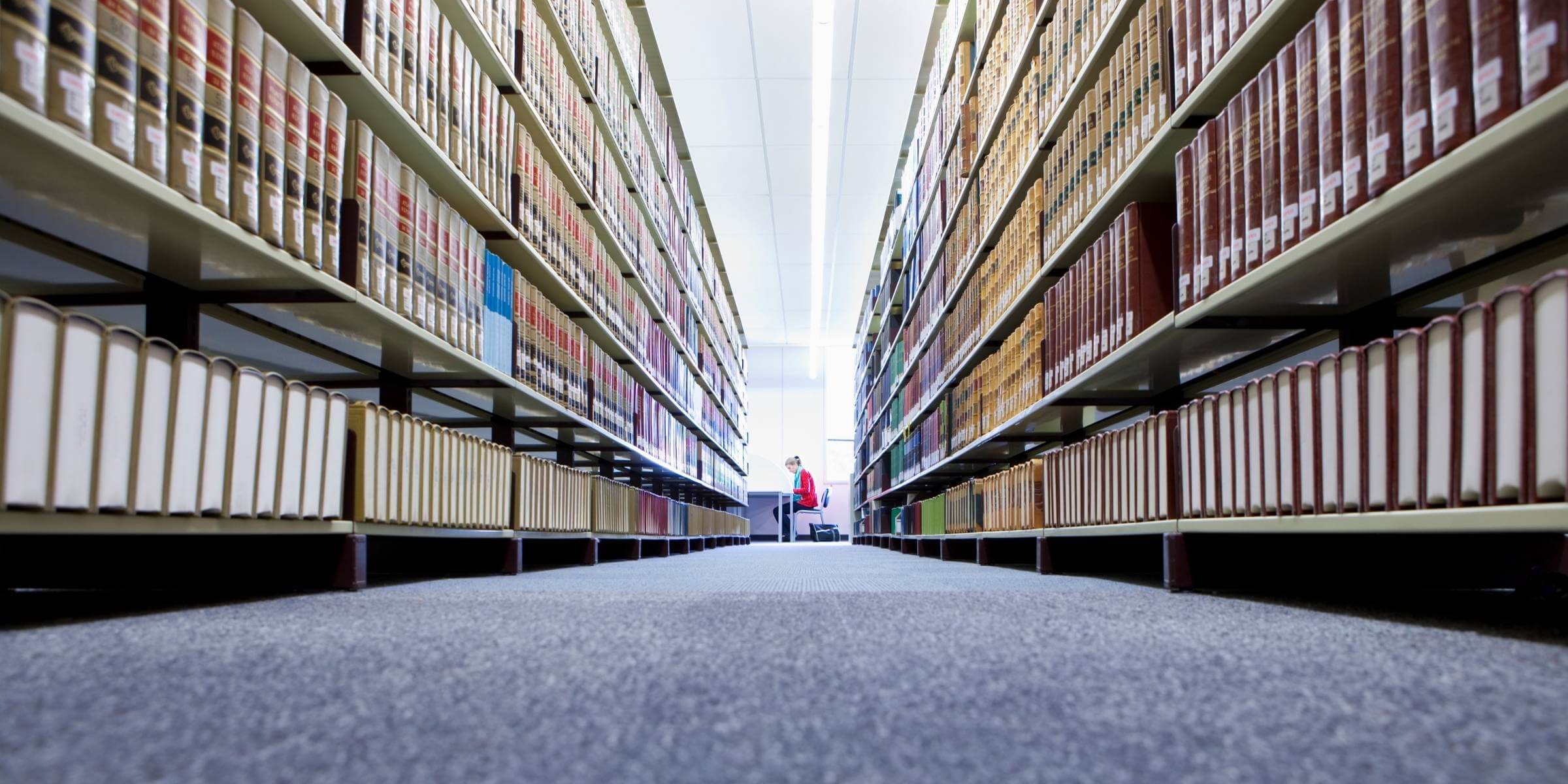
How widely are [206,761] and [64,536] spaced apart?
4.81ft

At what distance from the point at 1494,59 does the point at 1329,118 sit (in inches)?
11.4

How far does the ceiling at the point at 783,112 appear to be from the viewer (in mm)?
4812

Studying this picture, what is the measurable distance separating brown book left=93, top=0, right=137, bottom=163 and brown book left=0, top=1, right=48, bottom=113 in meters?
0.07

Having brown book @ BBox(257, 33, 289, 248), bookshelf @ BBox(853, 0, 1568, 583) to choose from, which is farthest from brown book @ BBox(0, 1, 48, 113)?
bookshelf @ BBox(853, 0, 1568, 583)

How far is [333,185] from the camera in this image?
5.00 feet

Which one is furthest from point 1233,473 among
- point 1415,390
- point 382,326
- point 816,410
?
point 816,410

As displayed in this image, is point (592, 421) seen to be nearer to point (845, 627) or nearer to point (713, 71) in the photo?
point (845, 627)

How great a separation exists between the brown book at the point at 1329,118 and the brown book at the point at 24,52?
1505 mm

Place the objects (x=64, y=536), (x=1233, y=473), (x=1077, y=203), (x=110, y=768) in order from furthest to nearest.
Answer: (x=1077, y=203), (x=64, y=536), (x=1233, y=473), (x=110, y=768)

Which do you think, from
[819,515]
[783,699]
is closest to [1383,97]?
[783,699]

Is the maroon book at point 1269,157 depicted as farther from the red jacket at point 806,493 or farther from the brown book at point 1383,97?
the red jacket at point 806,493

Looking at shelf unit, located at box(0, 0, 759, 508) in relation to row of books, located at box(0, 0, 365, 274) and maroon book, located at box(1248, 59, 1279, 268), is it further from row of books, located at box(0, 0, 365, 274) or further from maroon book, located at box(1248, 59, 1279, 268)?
maroon book, located at box(1248, 59, 1279, 268)

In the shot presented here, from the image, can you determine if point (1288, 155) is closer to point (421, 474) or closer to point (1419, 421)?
point (1419, 421)

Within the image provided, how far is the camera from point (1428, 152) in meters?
1.02
